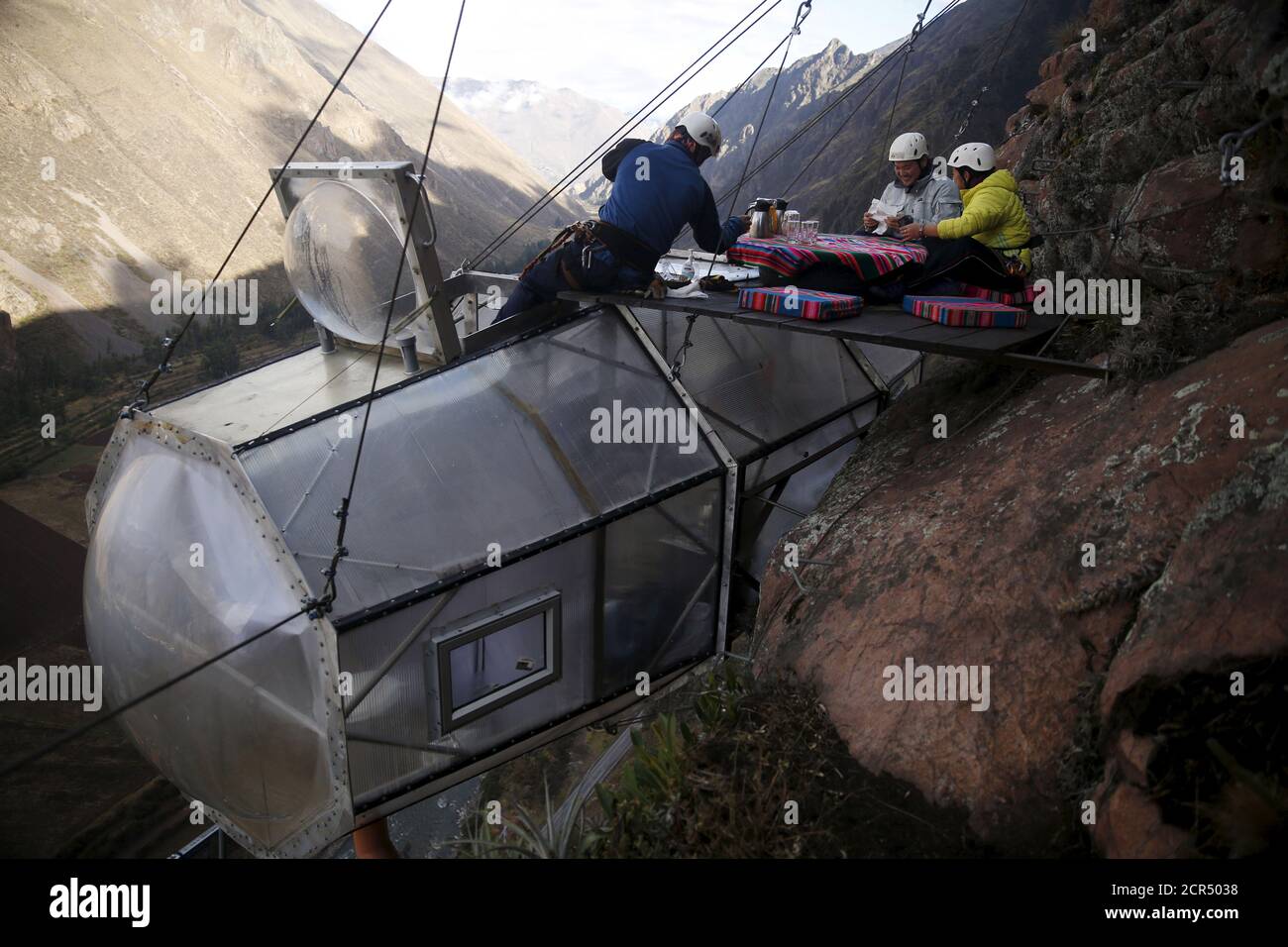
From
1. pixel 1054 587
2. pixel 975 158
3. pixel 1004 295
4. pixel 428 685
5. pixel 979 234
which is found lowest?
pixel 428 685

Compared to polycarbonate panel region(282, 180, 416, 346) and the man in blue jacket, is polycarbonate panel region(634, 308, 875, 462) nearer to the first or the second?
the man in blue jacket

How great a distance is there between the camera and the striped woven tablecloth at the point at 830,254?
758 centimetres

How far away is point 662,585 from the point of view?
24.9ft

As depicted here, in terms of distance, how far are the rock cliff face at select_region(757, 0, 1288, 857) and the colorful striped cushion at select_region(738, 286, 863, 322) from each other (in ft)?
4.91

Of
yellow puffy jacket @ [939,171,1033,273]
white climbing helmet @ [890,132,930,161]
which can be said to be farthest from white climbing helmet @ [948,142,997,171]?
white climbing helmet @ [890,132,930,161]

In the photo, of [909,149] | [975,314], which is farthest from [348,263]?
[909,149]

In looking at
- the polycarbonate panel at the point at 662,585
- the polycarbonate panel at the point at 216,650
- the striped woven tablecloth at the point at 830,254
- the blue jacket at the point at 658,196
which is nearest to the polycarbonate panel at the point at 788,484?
the polycarbonate panel at the point at 662,585

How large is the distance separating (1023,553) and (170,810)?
539 inches

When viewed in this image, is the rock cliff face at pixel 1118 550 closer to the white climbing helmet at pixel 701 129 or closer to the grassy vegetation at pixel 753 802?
the grassy vegetation at pixel 753 802

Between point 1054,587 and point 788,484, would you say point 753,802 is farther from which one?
point 788,484

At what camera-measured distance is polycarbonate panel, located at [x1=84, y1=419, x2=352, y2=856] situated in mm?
5969

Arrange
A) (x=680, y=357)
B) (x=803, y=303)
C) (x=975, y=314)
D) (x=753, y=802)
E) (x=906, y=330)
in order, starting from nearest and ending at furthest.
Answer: (x=753, y=802) < (x=906, y=330) < (x=975, y=314) < (x=803, y=303) < (x=680, y=357)

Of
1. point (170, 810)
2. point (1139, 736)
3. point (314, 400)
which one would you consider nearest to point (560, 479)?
point (314, 400)

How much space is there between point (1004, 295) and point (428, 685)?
5.73 meters
